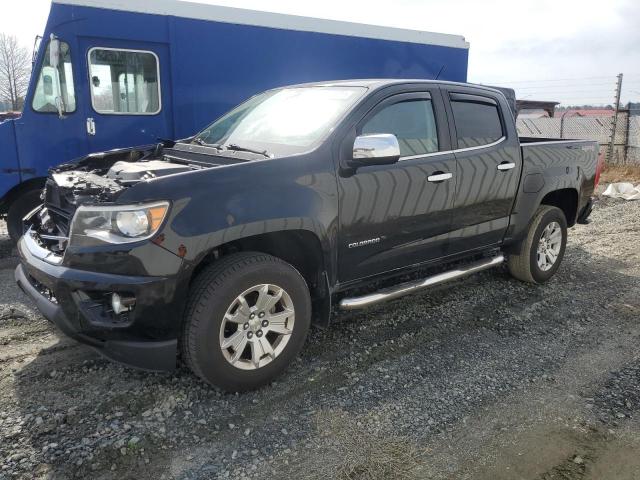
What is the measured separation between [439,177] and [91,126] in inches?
167

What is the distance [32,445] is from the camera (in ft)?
8.92

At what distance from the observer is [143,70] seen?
6430mm

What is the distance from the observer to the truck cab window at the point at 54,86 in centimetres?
588

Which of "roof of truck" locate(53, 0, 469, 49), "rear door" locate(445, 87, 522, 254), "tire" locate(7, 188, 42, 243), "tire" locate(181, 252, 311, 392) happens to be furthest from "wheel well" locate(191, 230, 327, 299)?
"roof of truck" locate(53, 0, 469, 49)

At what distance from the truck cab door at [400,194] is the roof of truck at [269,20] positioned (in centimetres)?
376

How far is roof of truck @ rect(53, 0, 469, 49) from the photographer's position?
614 cm

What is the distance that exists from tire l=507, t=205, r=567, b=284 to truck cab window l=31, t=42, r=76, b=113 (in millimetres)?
5173

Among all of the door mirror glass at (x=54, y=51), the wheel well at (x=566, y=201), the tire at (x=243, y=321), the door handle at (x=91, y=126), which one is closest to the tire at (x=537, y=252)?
the wheel well at (x=566, y=201)

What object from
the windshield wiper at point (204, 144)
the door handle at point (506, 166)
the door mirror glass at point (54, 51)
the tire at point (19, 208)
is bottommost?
the tire at point (19, 208)

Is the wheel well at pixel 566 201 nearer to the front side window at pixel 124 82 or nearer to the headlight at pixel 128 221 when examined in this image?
the headlight at pixel 128 221

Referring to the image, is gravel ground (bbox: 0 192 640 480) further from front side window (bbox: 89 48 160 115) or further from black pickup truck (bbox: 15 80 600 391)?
front side window (bbox: 89 48 160 115)

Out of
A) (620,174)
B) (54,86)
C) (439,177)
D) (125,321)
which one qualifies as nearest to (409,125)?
(439,177)

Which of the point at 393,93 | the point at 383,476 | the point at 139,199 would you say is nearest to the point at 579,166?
the point at 393,93

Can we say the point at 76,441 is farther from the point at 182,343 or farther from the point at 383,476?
the point at 383,476
